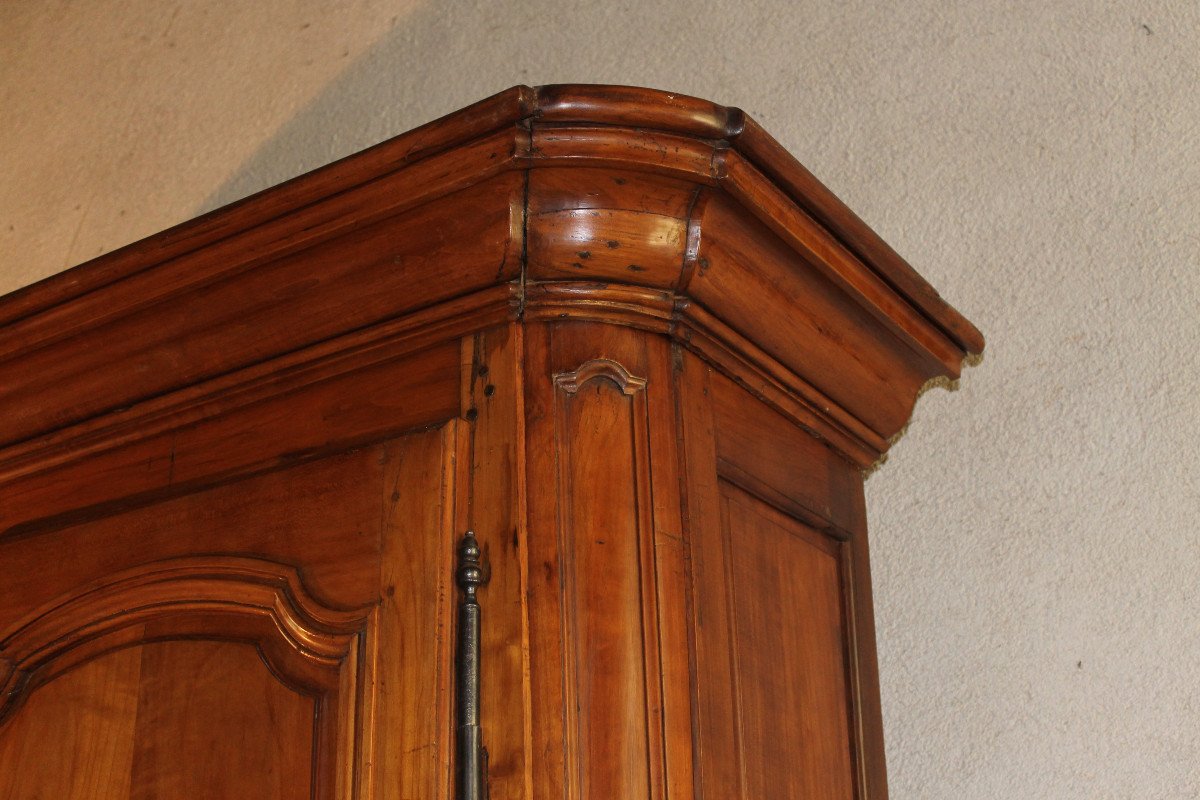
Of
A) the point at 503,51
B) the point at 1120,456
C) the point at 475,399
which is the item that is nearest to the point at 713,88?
the point at 503,51

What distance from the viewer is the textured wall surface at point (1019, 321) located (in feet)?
3.55

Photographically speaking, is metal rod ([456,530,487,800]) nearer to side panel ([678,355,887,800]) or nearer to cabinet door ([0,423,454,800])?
cabinet door ([0,423,454,800])

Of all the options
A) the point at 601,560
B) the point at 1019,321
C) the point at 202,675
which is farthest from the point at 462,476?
the point at 1019,321

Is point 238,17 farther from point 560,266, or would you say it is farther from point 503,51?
point 560,266

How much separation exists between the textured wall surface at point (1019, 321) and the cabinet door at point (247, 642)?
528 mm

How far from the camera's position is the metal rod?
0.74m

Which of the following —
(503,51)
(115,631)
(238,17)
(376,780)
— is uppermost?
(238,17)

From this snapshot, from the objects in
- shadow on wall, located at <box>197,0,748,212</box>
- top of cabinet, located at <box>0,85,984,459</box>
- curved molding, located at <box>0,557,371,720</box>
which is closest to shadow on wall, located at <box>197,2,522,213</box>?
shadow on wall, located at <box>197,0,748,212</box>

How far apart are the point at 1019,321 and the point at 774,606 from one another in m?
0.43

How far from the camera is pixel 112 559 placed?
948 millimetres

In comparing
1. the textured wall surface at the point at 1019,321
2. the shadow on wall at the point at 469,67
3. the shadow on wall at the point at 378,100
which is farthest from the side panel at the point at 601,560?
the shadow on wall at the point at 378,100

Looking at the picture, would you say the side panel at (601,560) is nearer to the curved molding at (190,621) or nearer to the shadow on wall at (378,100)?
the curved molding at (190,621)

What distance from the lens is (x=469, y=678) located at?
2.51 feet

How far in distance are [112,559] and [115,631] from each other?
5 cm
